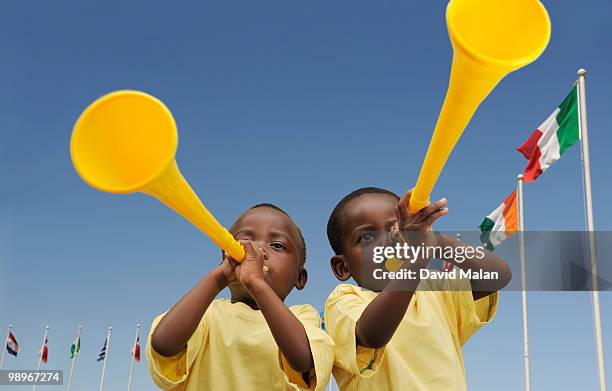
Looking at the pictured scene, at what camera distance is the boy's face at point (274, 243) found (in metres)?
2.95

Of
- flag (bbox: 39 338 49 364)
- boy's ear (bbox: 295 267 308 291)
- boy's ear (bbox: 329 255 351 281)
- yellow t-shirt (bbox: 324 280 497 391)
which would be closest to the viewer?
yellow t-shirt (bbox: 324 280 497 391)

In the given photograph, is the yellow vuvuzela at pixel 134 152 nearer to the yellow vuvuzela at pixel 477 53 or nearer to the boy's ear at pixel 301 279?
the yellow vuvuzela at pixel 477 53

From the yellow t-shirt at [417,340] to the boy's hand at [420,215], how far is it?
0.73m

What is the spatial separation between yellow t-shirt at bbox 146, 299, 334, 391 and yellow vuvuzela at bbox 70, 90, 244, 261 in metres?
0.65

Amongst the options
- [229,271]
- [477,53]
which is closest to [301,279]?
[229,271]

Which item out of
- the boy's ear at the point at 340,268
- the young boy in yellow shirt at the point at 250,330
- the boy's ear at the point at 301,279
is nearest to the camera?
the young boy in yellow shirt at the point at 250,330

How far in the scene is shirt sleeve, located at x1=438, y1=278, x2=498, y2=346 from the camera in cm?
298

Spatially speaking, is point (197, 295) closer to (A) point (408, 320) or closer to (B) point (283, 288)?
(B) point (283, 288)

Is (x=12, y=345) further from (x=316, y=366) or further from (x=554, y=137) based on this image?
(x=316, y=366)

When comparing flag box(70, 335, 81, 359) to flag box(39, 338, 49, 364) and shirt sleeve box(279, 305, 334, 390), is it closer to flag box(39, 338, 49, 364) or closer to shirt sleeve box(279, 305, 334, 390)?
flag box(39, 338, 49, 364)

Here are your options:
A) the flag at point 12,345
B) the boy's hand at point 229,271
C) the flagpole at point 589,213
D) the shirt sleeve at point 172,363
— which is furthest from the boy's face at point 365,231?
the flag at point 12,345

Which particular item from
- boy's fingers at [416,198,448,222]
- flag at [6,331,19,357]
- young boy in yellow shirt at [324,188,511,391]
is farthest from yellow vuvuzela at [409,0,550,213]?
flag at [6,331,19,357]

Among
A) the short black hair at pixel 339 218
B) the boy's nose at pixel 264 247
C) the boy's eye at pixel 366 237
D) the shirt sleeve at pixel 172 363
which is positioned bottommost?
the shirt sleeve at pixel 172 363

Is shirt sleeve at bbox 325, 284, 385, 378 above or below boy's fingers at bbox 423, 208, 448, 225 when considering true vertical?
below
